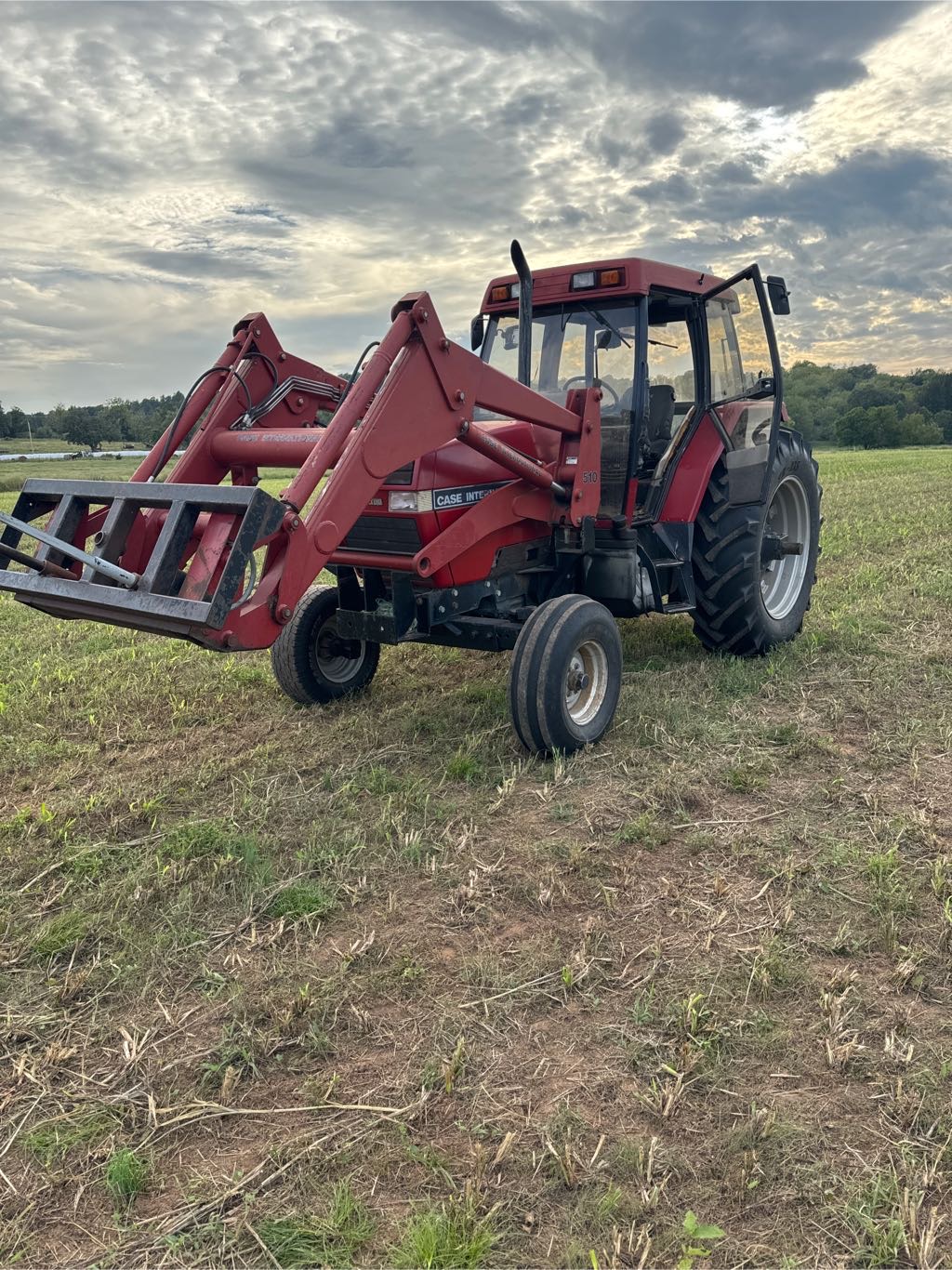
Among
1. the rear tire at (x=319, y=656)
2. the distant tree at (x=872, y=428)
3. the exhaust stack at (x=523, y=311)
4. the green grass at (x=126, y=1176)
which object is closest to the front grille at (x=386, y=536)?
the rear tire at (x=319, y=656)

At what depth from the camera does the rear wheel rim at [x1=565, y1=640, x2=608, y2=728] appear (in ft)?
16.5

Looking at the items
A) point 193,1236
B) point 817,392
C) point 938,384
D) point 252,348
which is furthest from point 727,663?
point 938,384

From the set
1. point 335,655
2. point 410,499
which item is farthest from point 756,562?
point 335,655

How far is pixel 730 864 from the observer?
149 inches

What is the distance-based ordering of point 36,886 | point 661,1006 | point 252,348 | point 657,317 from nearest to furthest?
point 661,1006, point 36,886, point 252,348, point 657,317

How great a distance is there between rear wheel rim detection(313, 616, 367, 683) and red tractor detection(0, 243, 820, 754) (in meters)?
0.01

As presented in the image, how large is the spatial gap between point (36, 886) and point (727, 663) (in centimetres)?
436

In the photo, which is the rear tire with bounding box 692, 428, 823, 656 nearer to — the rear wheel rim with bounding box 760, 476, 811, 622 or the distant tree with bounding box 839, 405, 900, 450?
the rear wheel rim with bounding box 760, 476, 811, 622

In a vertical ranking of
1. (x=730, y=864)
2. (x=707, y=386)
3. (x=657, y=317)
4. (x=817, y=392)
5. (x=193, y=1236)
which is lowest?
(x=193, y=1236)

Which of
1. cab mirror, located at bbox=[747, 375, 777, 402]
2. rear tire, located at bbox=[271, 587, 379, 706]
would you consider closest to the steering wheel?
cab mirror, located at bbox=[747, 375, 777, 402]

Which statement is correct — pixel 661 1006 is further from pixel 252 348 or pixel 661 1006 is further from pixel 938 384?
pixel 938 384

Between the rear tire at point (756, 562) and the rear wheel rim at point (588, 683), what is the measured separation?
56.4 inches

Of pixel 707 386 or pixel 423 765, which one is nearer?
pixel 423 765

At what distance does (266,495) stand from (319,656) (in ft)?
7.83
